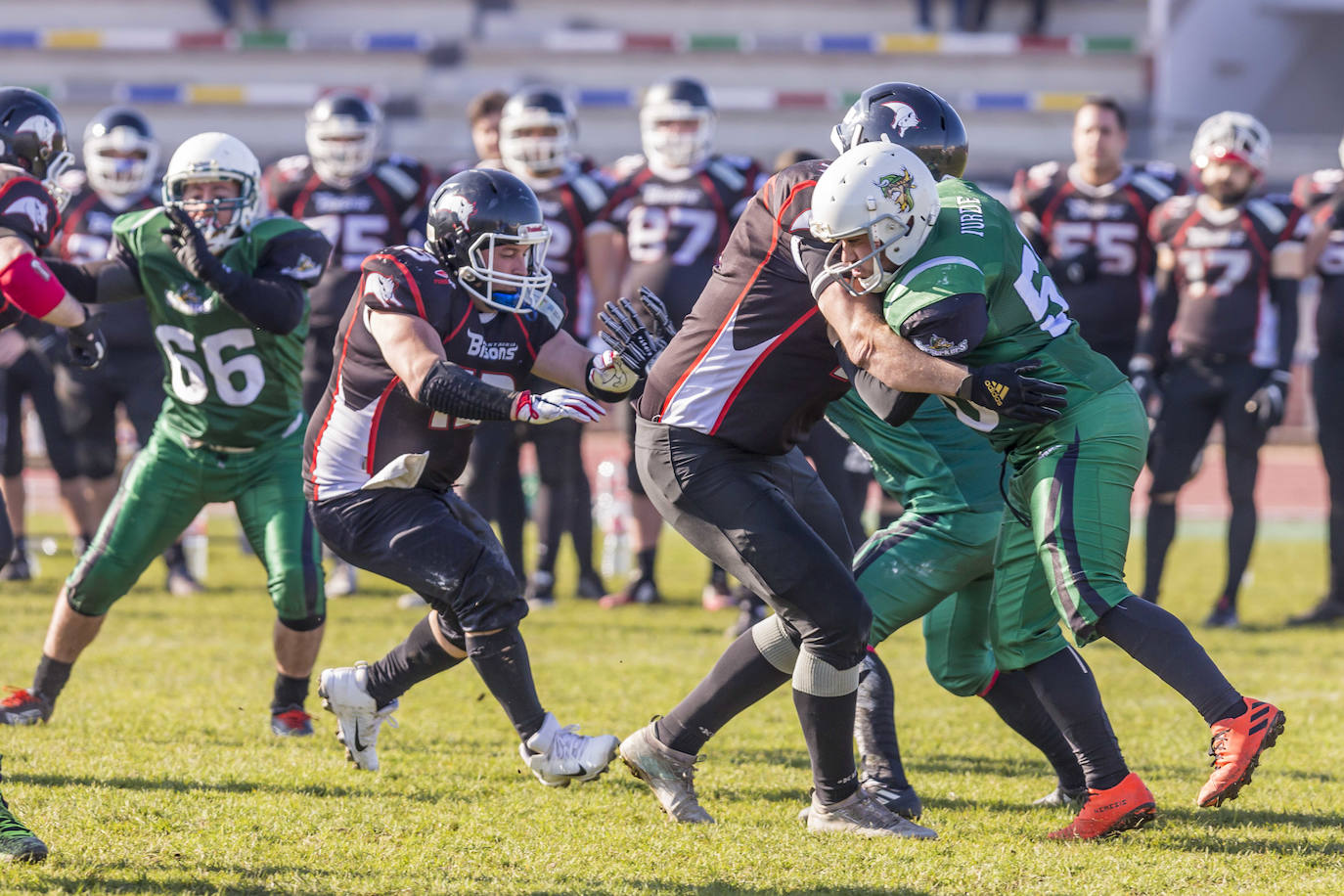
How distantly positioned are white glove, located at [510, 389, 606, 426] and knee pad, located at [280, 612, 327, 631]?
148 cm

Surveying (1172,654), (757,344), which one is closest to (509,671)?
(757,344)

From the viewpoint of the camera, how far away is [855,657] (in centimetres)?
→ 383

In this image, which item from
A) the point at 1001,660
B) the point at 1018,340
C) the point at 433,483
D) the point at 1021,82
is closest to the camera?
the point at 1018,340

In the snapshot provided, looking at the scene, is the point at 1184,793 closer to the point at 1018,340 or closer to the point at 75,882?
the point at 1018,340

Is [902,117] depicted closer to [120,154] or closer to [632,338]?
[632,338]

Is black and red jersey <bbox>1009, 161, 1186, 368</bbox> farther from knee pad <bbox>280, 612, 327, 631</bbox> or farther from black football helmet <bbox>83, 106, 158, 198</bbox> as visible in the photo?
black football helmet <bbox>83, 106, 158, 198</bbox>

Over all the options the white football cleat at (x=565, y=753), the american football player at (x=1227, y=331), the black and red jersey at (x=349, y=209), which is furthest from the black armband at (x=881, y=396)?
the black and red jersey at (x=349, y=209)

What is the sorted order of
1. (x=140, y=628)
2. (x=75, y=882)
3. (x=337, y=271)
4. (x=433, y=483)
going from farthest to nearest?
(x=337, y=271) < (x=140, y=628) < (x=433, y=483) < (x=75, y=882)

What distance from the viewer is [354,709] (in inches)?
170

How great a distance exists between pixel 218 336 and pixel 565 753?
187 centimetres

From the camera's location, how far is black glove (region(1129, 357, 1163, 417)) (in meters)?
7.21

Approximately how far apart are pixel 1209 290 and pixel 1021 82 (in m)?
11.6

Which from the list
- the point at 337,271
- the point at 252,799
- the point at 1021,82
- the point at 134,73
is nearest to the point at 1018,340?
the point at 252,799

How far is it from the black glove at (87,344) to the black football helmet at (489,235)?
53.1 inches
